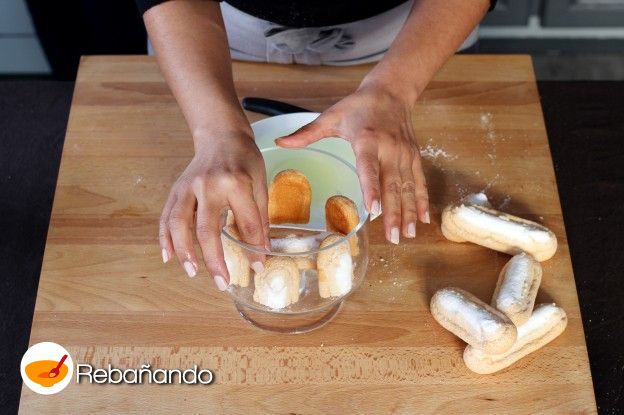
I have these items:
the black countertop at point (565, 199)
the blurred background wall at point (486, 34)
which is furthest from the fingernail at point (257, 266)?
the blurred background wall at point (486, 34)

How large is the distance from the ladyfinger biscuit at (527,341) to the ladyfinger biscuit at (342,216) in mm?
185

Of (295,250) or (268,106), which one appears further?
(268,106)

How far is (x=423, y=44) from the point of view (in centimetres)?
105

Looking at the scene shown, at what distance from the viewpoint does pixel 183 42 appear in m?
1.03

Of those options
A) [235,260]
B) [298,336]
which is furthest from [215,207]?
[298,336]

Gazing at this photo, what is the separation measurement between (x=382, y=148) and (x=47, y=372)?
18.8 inches

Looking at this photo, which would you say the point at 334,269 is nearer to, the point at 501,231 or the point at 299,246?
the point at 299,246

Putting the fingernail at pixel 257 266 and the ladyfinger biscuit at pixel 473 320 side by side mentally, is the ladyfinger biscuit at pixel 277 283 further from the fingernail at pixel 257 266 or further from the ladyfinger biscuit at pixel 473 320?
the ladyfinger biscuit at pixel 473 320

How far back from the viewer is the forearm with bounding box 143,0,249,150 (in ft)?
3.10

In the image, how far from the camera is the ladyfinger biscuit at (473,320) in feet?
2.75

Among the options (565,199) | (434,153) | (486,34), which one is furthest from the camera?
(486,34)

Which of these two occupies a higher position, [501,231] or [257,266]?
[257,266]

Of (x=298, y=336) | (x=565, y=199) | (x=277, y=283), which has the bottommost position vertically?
(x=565, y=199)

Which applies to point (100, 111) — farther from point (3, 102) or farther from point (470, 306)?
point (3, 102)
